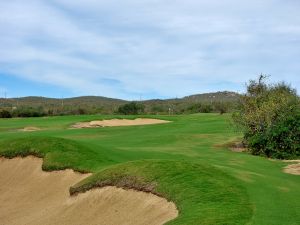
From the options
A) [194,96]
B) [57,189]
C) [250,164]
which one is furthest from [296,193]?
[194,96]

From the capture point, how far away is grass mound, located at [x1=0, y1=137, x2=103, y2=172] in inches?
858

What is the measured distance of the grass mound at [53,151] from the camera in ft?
71.5

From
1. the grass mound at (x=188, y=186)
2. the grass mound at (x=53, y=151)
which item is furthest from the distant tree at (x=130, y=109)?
the grass mound at (x=188, y=186)

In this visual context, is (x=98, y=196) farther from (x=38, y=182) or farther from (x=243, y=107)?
(x=243, y=107)

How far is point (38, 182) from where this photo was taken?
21.6 meters

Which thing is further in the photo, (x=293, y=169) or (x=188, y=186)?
(x=293, y=169)

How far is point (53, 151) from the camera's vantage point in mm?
23422

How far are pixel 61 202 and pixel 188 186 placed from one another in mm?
5937

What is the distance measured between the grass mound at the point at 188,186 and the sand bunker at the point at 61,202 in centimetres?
32

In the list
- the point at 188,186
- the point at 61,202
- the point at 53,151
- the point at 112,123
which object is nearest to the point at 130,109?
the point at 112,123

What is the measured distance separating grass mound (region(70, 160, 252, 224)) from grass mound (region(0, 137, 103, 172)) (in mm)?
3219

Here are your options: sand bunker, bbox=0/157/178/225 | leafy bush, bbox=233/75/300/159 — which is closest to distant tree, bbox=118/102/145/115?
leafy bush, bbox=233/75/300/159

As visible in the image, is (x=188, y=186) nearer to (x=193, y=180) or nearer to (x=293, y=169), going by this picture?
(x=193, y=180)

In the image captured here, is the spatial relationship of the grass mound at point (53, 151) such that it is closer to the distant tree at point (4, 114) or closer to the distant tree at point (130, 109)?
the distant tree at point (4, 114)
